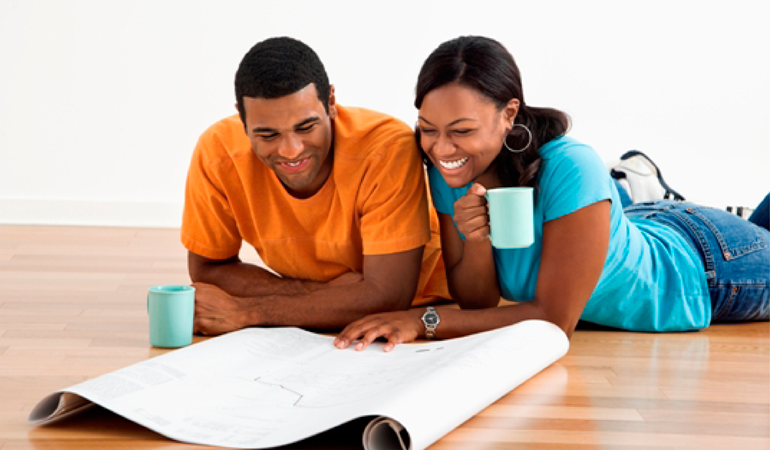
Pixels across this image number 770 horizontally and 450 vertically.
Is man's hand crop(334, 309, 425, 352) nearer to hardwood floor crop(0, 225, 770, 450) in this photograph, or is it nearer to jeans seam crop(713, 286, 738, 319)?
hardwood floor crop(0, 225, 770, 450)

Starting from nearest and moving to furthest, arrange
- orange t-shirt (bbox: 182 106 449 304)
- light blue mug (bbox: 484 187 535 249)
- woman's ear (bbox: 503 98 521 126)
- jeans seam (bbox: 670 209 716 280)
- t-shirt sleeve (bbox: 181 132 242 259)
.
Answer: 1. light blue mug (bbox: 484 187 535 249)
2. woman's ear (bbox: 503 98 521 126)
3. orange t-shirt (bbox: 182 106 449 304)
4. t-shirt sleeve (bbox: 181 132 242 259)
5. jeans seam (bbox: 670 209 716 280)

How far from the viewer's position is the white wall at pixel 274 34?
4422mm

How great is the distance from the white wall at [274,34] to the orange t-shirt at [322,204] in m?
2.40

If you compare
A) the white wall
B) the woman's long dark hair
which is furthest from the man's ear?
the white wall

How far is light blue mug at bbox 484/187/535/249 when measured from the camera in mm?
1655

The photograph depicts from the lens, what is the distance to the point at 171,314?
190cm

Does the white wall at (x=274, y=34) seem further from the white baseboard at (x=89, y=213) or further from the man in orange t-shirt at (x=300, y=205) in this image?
the man in orange t-shirt at (x=300, y=205)


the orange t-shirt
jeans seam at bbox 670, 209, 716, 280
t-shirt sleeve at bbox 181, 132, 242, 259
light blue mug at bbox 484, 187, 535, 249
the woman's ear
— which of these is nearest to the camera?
light blue mug at bbox 484, 187, 535, 249

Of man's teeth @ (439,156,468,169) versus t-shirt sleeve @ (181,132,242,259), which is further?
t-shirt sleeve @ (181,132,242,259)

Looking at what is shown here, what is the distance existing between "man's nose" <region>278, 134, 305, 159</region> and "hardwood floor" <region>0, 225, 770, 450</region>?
55cm

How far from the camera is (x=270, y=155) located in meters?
1.97

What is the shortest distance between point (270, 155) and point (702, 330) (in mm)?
1288

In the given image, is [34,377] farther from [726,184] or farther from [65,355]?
[726,184]

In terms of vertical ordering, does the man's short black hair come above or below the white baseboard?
above
